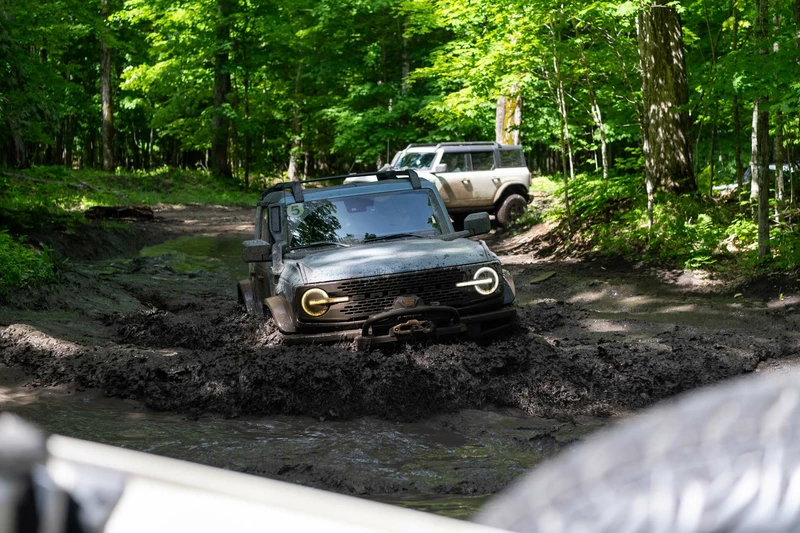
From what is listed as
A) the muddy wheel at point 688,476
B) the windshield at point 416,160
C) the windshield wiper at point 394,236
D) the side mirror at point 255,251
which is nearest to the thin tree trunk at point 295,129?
the windshield at point 416,160

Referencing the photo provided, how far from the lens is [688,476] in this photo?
71 cm

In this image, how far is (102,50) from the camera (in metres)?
37.8

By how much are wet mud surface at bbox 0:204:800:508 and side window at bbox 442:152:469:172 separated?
1076cm

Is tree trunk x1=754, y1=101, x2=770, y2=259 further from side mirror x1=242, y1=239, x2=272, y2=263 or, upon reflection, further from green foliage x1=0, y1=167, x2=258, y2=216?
green foliage x1=0, y1=167, x2=258, y2=216

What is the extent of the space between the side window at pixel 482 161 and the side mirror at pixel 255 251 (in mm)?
14245

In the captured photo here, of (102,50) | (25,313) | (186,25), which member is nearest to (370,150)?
(186,25)

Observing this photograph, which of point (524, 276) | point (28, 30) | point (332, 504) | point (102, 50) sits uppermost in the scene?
point (102, 50)

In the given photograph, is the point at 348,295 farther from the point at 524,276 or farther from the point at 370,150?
the point at 370,150

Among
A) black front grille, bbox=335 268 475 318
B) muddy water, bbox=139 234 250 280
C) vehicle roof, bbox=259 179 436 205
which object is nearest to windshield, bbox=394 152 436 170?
muddy water, bbox=139 234 250 280

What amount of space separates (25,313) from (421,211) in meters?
4.92

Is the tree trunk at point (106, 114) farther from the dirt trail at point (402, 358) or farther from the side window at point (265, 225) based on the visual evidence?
the side window at point (265, 225)

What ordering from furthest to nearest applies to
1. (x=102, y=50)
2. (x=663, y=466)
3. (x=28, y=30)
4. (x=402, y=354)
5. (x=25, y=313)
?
(x=102, y=50) → (x=28, y=30) → (x=25, y=313) → (x=402, y=354) → (x=663, y=466)

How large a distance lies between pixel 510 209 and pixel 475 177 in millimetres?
1201

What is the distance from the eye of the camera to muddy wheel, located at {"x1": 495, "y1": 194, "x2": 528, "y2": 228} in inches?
854
